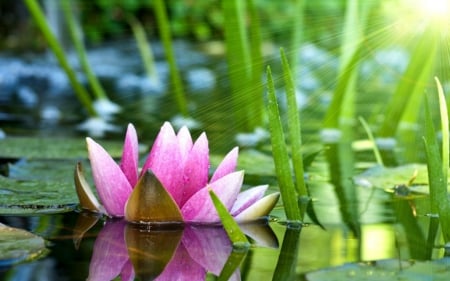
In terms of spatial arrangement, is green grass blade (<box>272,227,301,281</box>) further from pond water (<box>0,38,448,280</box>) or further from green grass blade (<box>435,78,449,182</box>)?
green grass blade (<box>435,78,449,182</box>)

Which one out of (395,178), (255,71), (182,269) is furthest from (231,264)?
(255,71)

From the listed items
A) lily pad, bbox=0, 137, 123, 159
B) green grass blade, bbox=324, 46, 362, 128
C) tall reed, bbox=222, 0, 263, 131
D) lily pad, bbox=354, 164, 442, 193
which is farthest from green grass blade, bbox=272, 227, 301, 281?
tall reed, bbox=222, 0, 263, 131

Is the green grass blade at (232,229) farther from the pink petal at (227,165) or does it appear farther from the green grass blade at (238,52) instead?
the green grass blade at (238,52)

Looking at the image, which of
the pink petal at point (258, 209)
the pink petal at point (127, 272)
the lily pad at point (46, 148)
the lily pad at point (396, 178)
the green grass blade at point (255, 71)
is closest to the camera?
the pink petal at point (127, 272)

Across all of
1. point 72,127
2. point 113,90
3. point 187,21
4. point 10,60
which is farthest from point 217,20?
point 72,127

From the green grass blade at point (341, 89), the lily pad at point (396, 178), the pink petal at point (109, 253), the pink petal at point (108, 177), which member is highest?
the green grass blade at point (341, 89)

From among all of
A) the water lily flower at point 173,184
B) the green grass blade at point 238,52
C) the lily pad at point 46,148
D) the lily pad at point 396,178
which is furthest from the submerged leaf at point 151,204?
the green grass blade at point 238,52
